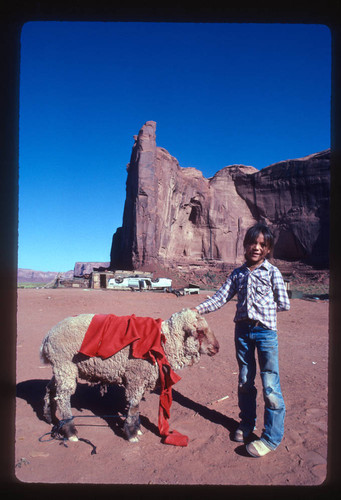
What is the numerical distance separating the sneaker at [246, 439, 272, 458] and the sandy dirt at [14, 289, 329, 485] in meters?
0.05

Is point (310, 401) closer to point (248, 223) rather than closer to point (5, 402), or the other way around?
point (5, 402)

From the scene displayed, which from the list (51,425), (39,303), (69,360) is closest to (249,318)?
(69,360)

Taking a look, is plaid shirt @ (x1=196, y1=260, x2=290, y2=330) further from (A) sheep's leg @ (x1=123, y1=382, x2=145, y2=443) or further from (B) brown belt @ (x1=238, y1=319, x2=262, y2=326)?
(A) sheep's leg @ (x1=123, y1=382, x2=145, y2=443)

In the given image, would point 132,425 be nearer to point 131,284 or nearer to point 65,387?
point 65,387

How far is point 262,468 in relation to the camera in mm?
2932

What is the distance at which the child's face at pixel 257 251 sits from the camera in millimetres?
3533

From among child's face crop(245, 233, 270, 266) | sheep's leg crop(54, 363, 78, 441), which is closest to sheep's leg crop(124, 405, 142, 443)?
sheep's leg crop(54, 363, 78, 441)

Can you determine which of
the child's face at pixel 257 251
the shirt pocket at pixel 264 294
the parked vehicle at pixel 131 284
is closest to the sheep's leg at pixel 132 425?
the shirt pocket at pixel 264 294

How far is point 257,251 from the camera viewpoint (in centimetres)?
354

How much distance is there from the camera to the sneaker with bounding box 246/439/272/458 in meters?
3.11

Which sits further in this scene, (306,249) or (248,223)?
(248,223)

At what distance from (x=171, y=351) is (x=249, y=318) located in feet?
3.35

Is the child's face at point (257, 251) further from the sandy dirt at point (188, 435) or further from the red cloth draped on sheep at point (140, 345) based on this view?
the sandy dirt at point (188, 435)

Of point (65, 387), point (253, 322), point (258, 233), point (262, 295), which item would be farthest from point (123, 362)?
point (258, 233)
